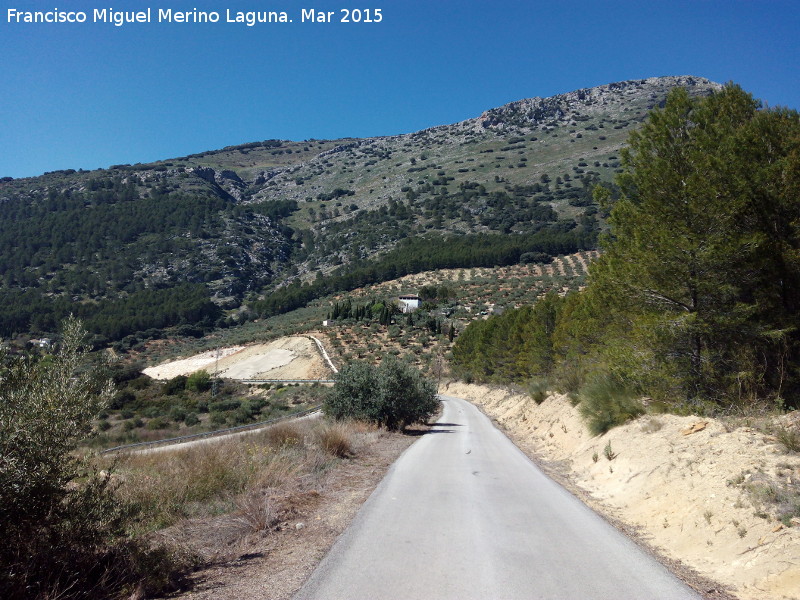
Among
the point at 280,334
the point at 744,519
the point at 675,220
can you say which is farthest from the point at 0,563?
the point at 280,334

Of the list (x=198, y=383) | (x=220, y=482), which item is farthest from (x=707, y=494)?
(x=198, y=383)

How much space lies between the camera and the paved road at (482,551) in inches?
189

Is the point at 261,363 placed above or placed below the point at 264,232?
below

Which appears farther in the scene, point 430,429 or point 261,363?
point 261,363

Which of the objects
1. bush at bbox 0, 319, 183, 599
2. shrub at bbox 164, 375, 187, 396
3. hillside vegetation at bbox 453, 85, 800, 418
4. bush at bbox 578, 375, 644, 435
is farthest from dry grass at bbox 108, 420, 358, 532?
shrub at bbox 164, 375, 187, 396

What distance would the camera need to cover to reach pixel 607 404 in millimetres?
13484

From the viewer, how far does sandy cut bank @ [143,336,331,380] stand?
6353cm

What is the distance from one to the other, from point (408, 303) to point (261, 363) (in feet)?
109

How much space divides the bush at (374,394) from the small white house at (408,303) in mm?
69119

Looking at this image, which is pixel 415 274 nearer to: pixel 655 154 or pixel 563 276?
pixel 563 276

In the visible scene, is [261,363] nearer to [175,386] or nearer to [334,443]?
[175,386]

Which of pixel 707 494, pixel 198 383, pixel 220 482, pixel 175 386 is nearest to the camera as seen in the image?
pixel 707 494

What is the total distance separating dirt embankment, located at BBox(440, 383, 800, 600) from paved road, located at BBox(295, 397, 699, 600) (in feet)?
2.38

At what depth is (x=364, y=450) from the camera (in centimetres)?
1584
